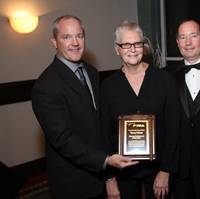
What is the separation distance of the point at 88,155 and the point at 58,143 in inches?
7.7

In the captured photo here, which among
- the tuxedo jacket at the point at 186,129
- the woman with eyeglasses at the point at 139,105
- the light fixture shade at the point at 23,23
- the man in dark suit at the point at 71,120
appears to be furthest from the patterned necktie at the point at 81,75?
the light fixture shade at the point at 23,23

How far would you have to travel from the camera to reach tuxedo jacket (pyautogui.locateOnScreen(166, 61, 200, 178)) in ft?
7.18

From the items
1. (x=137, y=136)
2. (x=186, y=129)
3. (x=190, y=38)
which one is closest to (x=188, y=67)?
(x=190, y=38)

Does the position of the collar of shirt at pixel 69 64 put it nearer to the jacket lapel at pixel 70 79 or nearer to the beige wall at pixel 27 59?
the jacket lapel at pixel 70 79

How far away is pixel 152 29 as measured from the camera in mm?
4922

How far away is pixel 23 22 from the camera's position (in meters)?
3.64

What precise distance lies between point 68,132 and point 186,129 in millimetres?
839

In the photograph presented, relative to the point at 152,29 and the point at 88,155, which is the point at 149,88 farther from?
the point at 152,29

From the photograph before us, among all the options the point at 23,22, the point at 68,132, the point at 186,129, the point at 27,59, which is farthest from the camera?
the point at 27,59

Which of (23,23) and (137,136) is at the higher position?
(23,23)

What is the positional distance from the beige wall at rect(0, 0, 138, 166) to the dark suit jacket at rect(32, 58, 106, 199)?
1837 mm

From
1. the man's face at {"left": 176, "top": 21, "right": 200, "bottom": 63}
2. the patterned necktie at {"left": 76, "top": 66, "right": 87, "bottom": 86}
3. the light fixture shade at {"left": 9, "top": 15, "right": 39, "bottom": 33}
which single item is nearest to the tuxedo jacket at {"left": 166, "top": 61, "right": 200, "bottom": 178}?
the man's face at {"left": 176, "top": 21, "right": 200, "bottom": 63}

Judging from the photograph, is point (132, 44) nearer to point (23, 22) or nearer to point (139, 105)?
point (139, 105)

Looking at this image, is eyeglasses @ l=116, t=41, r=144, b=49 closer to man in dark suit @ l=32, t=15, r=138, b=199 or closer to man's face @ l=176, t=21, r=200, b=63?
man in dark suit @ l=32, t=15, r=138, b=199
